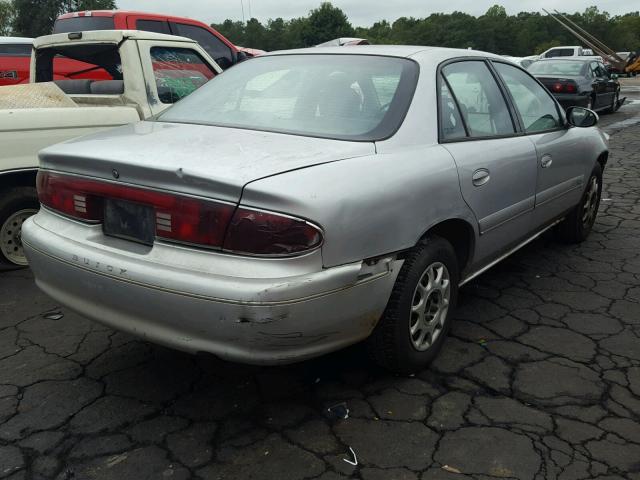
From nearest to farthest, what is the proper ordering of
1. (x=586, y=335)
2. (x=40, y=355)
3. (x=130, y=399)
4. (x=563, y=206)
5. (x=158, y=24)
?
(x=130, y=399), (x=40, y=355), (x=586, y=335), (x=563, y=206), (x=158, y=24)

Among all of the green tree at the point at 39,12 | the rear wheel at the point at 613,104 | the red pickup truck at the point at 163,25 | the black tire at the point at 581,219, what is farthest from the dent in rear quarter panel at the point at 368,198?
the green tree at the point at 39,12

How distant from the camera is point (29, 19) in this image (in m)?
46.1

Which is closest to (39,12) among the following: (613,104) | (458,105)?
(613,104)

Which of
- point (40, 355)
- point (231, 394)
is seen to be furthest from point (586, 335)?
point (40, 355)

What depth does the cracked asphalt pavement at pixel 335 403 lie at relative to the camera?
7.32 feet

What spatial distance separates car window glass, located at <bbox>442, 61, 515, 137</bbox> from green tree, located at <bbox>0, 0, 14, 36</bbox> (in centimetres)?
5433

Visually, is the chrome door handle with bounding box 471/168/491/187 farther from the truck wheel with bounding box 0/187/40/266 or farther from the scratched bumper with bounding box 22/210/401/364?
the truck wheel with bounding box 0/187/40/266

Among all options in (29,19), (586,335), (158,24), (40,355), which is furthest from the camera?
(29,19)

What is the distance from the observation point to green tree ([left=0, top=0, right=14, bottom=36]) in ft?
161

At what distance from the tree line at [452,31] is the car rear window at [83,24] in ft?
165

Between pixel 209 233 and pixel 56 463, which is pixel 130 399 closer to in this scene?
pixel 56 463

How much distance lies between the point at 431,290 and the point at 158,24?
720 centimetres

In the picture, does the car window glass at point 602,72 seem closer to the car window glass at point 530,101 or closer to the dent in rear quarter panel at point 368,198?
the car window glass at point 530,101

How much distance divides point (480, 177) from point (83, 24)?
308 inches
